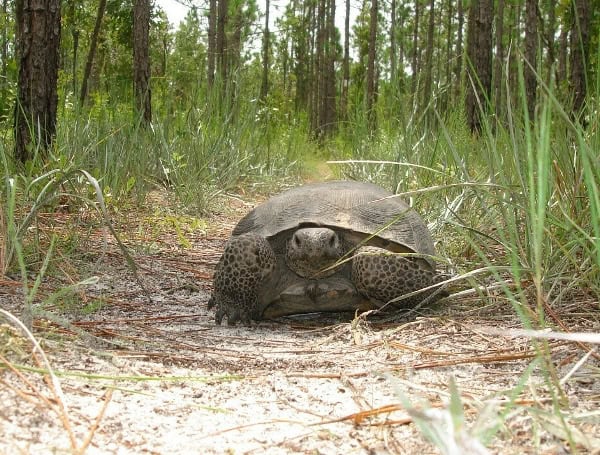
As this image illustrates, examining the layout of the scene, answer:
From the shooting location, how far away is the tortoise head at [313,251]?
2.93 m

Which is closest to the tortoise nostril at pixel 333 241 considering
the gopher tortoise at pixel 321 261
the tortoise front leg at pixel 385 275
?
the gopher tortoise at pixel 321 261

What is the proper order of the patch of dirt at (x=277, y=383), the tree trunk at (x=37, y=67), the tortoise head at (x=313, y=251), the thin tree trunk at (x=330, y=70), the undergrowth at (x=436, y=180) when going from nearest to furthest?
the patch of dirt at (x=277, y=383), the undergrowth at (x=436, y=180), the tortoise head at (x=313, y=251), the tree trunk at (x=37, y=67), the thin tree trunk at (x=330, y=70)

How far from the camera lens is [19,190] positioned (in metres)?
3.84

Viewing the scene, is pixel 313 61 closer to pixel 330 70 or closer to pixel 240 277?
pixel 330 70

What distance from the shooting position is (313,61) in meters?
33.5

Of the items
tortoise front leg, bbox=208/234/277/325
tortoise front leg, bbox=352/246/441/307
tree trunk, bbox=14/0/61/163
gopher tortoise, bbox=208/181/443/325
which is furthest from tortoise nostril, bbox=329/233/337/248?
tree trunk, bbox=14/0/61/163

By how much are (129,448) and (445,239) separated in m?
2.98

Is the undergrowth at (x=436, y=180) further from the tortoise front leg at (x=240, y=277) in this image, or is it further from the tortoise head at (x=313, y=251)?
the tortoise front leg at (x=240, y=277)

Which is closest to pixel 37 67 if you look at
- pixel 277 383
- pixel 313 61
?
pixel 277 383

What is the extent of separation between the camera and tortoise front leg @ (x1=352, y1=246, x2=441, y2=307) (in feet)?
9.68

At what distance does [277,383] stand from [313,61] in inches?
1294

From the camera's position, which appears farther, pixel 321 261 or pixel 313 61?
pixel 313 61

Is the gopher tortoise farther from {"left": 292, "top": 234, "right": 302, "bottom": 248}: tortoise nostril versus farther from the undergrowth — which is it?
the undergrowth

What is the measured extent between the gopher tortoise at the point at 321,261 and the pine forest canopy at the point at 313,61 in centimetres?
72
